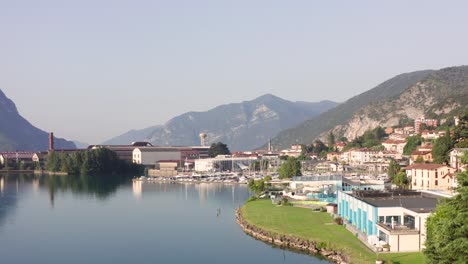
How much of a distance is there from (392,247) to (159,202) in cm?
2748

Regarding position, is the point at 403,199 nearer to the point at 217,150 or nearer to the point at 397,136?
the point at 397,136

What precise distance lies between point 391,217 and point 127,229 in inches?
590

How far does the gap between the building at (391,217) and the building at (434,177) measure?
9836mm

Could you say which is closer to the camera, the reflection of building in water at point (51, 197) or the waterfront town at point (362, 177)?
the waterfront town at point (362, 177)

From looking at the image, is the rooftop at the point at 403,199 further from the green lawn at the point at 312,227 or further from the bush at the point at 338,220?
the green lawn at the point at 312,227

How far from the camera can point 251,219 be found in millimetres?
31906

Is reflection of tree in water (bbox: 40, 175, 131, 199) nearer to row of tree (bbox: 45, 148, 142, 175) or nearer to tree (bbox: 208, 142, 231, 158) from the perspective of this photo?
row of tree (bbox: 45, 148, 142, 175)

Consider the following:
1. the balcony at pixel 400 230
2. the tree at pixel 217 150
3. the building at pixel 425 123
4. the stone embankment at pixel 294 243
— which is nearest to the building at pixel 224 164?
the tree at pixel 217 150

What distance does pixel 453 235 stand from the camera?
15.4 m

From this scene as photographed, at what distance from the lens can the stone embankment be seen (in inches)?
893

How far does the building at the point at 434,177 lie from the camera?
36469mm

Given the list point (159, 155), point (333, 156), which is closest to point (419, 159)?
point (333, 156)

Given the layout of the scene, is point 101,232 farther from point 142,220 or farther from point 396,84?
point 396,84

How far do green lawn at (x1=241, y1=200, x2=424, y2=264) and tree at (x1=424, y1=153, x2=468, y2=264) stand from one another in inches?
130
